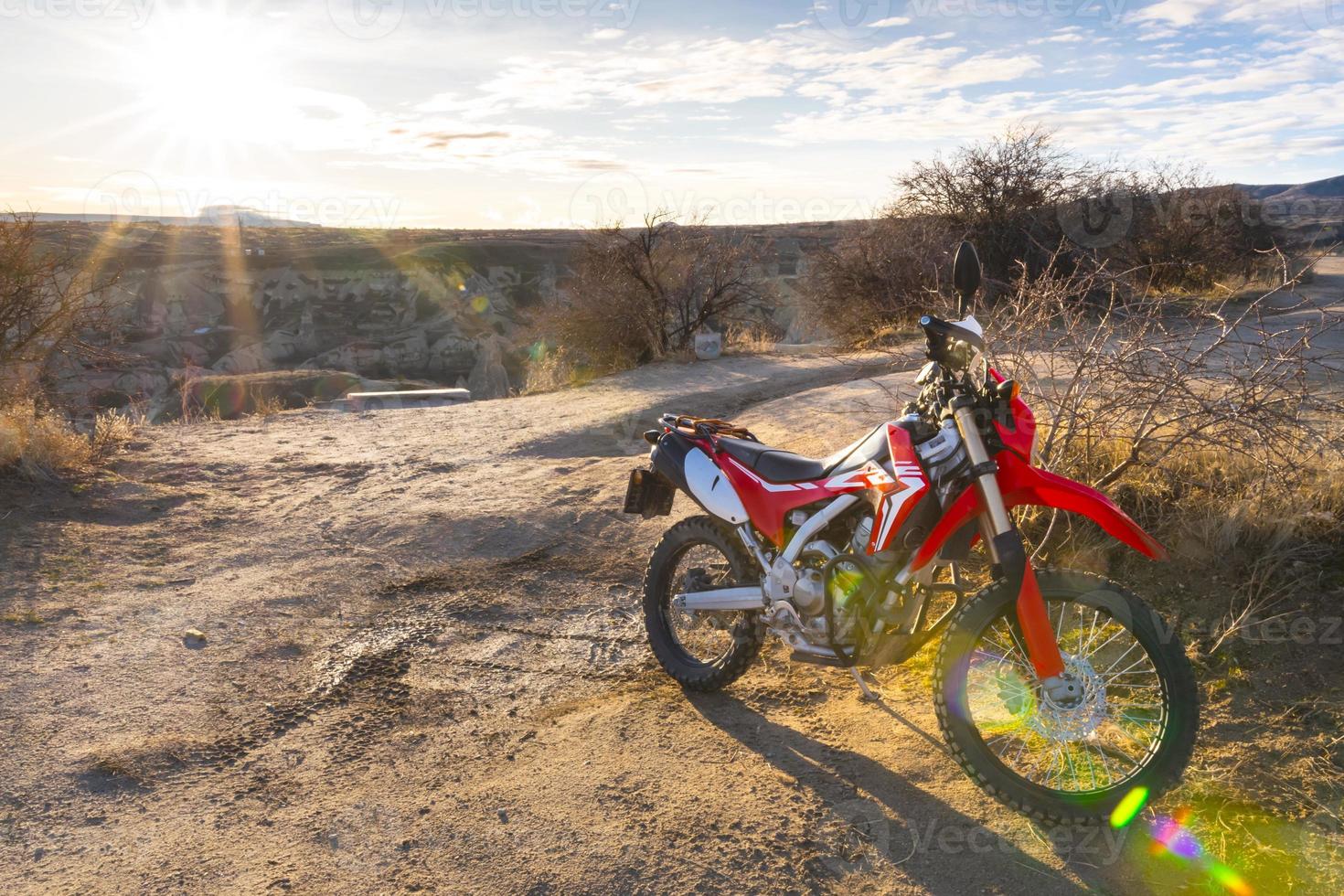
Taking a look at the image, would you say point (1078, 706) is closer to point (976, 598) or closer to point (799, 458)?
point (976, 598)

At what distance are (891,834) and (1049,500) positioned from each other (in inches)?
47.9

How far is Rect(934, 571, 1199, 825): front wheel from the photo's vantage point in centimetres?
298

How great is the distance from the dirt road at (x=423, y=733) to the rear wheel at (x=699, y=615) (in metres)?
0.16

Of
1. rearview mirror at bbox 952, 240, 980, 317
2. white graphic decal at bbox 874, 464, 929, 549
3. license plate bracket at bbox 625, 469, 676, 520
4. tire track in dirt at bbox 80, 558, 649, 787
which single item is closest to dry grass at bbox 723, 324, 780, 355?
tire track in dirt at bbox 80, 558, 649, 787

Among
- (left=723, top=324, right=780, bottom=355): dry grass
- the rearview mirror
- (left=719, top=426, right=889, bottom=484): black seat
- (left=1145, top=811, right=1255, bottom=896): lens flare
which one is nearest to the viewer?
(left=1145, top=811, right=1255, bottom=896): lens flare

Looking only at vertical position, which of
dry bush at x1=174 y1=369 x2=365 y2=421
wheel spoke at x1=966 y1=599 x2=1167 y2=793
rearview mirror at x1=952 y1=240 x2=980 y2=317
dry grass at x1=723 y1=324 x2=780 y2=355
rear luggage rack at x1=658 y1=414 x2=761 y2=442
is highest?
rearview mirror at x1=952 y1=240 x2=980 y2=317

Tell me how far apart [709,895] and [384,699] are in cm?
196

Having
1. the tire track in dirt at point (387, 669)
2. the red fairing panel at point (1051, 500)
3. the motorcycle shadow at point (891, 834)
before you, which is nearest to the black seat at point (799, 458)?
the red fairing panel at point (1051, 500)

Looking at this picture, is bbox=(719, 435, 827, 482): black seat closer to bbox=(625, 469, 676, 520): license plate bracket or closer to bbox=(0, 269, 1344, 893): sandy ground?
bbox=(625, 469, 676, 520): license plate bracket

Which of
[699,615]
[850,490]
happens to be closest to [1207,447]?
[850,490]

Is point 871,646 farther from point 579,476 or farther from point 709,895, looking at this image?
point 579,476

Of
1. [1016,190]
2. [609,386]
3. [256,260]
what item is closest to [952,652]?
[609,386]

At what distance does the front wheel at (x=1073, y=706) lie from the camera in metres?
2.98

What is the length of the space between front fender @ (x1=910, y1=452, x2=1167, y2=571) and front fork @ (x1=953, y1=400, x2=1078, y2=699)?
0.25 ft
